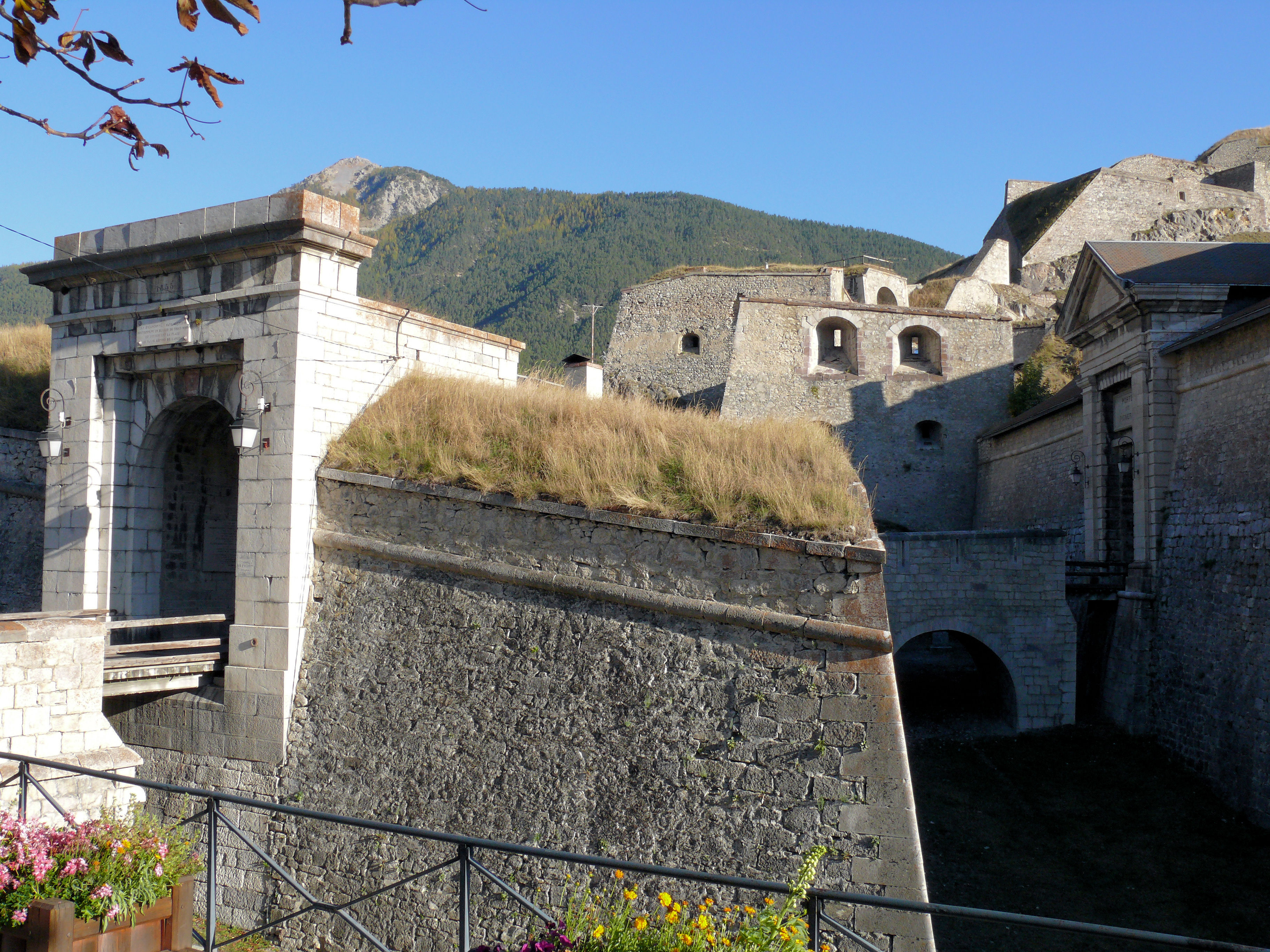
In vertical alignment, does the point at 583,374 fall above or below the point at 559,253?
below

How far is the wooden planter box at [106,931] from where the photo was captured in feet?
15.5

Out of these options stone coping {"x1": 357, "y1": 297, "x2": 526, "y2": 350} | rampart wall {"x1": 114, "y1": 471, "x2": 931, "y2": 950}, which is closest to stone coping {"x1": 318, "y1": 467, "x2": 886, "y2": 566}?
rampart wall {"x1": 114, "y1": 471, "x2": 931, "y2": 950}

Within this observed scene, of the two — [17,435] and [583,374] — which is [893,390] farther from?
[17,435]

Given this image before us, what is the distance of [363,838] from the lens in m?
9.08

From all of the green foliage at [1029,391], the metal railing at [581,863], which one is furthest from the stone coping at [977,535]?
the metal railing at [581,863]

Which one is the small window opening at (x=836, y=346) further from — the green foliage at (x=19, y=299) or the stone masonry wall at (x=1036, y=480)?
the green foliage at (x=19, y=299)

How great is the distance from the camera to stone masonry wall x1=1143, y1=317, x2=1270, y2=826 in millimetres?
12547

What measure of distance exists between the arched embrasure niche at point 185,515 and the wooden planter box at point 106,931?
7233 mm

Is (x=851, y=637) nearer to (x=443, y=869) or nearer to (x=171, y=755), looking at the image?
(x=443, y=869)

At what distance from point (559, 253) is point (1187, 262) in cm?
5096

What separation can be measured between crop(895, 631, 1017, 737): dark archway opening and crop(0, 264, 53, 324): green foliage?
33166 millimetres

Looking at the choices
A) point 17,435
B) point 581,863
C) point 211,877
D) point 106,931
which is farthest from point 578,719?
point 17,435

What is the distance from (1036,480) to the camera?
22094mm

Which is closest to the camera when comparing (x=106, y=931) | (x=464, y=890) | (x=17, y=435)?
(x=464, y=890)
